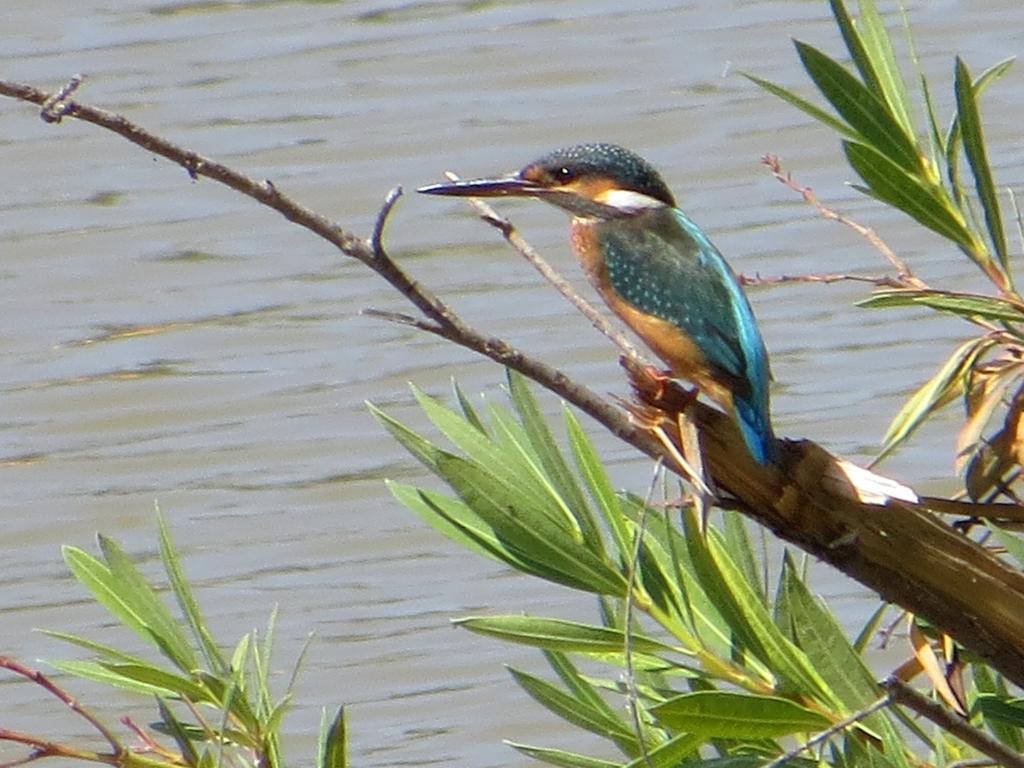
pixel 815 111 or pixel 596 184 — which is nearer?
pixel 815 111

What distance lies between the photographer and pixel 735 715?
74.9 inches

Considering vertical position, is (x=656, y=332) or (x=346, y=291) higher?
(x=346, y=291)

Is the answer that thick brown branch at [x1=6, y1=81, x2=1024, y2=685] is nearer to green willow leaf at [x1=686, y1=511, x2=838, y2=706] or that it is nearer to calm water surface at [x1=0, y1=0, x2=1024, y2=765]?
green willow leaf at [x1=686, y1=511, x2=838, y2=706]

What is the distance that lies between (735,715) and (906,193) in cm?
51

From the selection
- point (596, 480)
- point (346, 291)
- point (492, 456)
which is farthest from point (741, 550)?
point (346, 291)

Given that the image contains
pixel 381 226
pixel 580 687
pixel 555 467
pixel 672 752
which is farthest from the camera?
pixel 580 687

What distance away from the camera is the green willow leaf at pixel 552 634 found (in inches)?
77.9

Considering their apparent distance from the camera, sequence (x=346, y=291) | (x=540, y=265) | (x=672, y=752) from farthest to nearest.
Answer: (x=346, y=291), (x=672, y=752), (x=540, y=265)

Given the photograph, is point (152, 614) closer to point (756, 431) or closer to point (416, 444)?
point (416, 444)

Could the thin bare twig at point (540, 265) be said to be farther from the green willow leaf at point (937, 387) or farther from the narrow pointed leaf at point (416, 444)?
the green willow leaf at point (937, 387)

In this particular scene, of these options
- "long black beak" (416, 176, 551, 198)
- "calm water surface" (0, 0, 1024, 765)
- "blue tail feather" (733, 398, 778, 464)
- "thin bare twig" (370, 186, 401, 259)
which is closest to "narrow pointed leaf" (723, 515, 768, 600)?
"blue tail feather" (733, 398, 778, 464)

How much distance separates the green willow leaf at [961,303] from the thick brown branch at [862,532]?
0.18 metres

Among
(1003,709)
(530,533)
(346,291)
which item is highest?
(346,291)

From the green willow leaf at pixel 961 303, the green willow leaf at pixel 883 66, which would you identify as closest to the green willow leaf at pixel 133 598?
the green willow leaf at pixel 961 303
